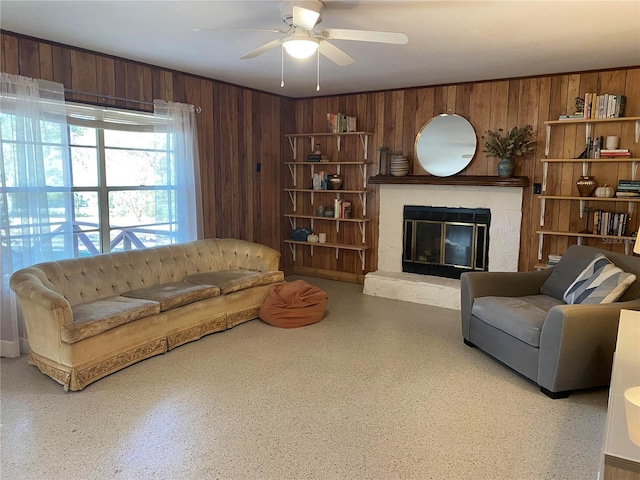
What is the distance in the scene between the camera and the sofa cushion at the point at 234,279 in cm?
435

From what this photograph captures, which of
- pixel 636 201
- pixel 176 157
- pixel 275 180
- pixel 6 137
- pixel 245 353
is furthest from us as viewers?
pixel 275 180

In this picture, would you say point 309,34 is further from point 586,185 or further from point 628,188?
point 628,188

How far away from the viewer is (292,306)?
14.6 ft

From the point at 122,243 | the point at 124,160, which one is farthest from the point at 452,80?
the point at 122,243

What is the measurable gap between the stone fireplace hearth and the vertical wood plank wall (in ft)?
0.43

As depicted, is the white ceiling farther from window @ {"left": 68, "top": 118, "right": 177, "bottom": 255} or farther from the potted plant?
window @ {"left": 68, "top": 118, "right": 177, "bottom": 255}

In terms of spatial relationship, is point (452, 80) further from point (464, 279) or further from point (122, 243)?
point (122, 243)

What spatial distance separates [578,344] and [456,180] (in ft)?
8.63

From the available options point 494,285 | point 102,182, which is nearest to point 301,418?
point 494,285

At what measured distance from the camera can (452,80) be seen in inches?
203

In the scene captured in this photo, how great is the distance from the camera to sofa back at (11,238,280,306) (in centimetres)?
361

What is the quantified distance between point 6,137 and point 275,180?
11.0 ft

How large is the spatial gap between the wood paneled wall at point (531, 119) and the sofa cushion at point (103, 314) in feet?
11.5

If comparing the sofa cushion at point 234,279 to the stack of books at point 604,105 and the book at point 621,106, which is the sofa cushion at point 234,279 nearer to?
the stack of books at point 604,105
